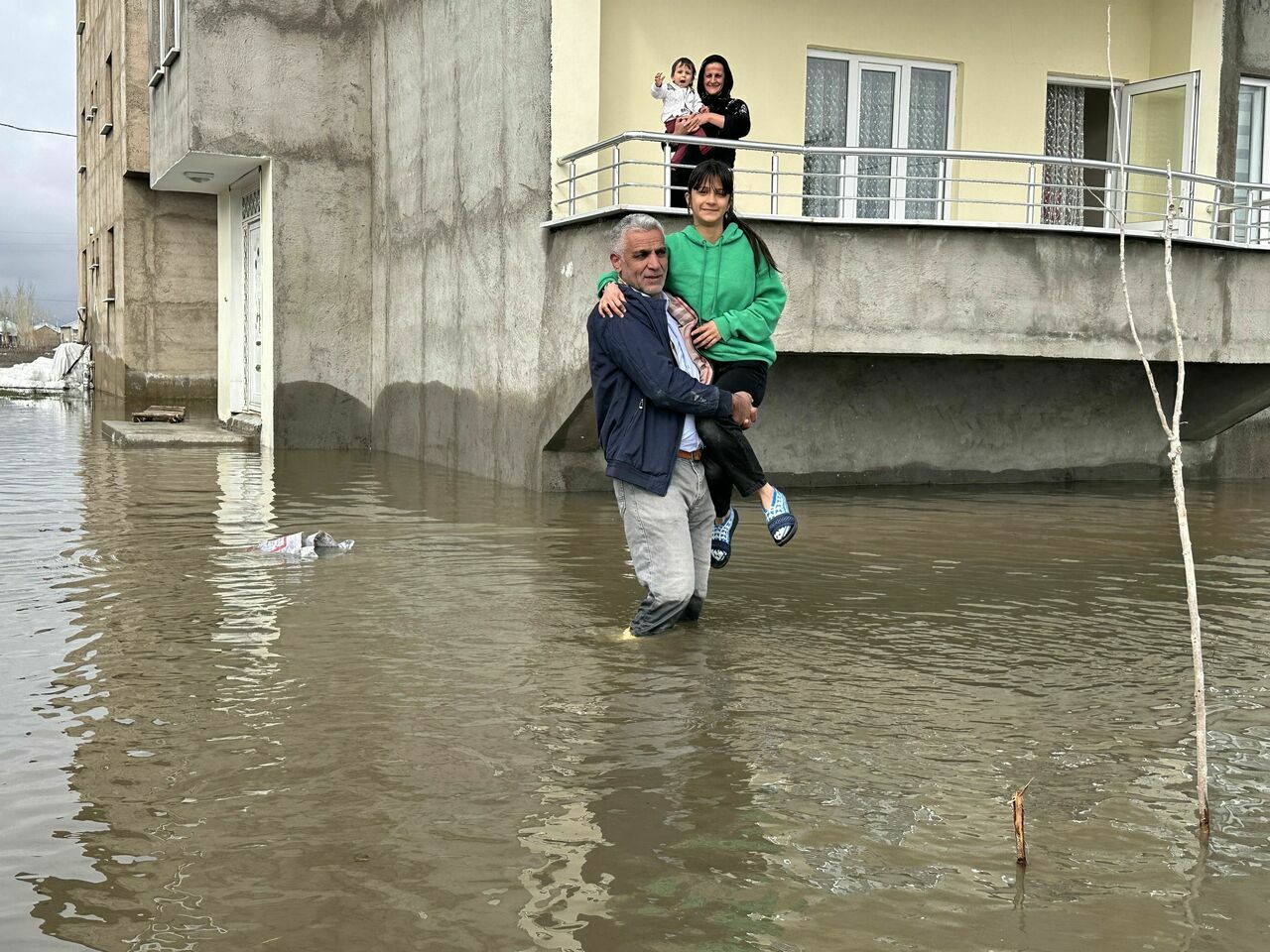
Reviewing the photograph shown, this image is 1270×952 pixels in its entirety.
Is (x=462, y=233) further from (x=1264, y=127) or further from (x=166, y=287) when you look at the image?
(x=166, y=287)

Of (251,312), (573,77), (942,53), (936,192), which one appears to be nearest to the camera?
(573,77)

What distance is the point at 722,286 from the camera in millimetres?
6625

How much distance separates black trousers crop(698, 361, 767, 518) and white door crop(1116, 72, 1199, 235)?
10823 millimetres

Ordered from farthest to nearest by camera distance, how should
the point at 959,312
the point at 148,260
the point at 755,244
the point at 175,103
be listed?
the point at 148,260
the point at 175,103
the point at 959,312
the point at 755,244

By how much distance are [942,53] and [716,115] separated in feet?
16.7

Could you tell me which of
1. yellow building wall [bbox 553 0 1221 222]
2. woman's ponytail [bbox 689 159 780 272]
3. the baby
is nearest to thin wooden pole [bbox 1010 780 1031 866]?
woman's ponytail [bbox 689 159 780 272]

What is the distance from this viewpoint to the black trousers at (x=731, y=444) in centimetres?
653

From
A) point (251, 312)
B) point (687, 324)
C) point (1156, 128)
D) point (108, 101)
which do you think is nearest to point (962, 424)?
point (1156, 128)

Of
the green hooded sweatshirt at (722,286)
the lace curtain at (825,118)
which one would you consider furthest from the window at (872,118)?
the green hooded sweatshirt at (722,286)

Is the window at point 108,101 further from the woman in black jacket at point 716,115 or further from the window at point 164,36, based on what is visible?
the woman in black jacket at point 716,115

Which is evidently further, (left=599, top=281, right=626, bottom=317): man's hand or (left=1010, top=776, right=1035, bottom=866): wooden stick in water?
(left=599, top=281, right=626, bottom=317): man's hand

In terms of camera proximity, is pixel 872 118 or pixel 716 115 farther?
pixel 872 118

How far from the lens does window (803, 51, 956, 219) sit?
15617mm

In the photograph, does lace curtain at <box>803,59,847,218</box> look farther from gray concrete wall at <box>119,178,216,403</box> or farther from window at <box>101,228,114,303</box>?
window at <box>101,228,114,303</box>
